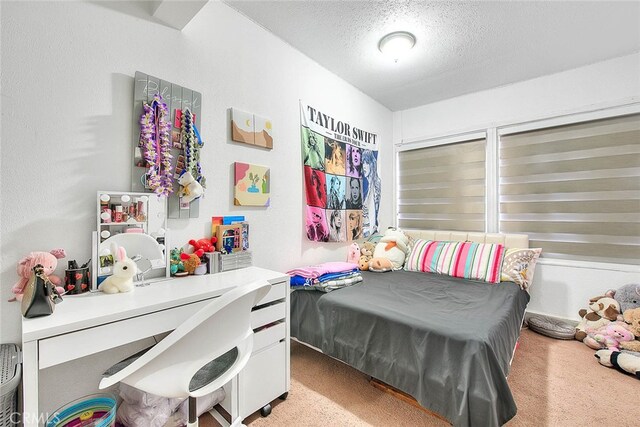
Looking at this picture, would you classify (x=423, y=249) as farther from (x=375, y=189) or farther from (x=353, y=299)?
(x=353, y=299)

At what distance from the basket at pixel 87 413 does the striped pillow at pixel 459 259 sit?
250cm

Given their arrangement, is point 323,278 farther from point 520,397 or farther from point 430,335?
point 520,397

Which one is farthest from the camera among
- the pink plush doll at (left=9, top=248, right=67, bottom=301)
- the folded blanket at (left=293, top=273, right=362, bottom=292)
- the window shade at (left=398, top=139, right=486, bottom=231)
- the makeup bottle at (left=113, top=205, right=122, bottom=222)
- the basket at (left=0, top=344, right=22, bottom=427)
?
the window shade at (left=398, top=139, right=486, bottom=231)

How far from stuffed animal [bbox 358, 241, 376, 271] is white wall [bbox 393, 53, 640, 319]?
170 cm

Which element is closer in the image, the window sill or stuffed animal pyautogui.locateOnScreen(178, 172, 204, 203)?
stuffed animal pyautogui.locateOnScreen(178, 172, 204, 203)

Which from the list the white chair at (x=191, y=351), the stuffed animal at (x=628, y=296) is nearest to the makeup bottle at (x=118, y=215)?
the white chair at (x=191, y=351)

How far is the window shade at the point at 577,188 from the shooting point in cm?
245

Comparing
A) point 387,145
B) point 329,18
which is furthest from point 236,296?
point 387,145

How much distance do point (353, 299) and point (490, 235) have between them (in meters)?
1.95

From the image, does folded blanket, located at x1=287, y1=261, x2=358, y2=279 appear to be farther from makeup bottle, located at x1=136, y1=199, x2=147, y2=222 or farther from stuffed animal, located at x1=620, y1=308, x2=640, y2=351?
stuffed animal, located at x1=620, y1=308, x2=640, y2=351

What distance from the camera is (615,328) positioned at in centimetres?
217

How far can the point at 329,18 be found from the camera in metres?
2.00

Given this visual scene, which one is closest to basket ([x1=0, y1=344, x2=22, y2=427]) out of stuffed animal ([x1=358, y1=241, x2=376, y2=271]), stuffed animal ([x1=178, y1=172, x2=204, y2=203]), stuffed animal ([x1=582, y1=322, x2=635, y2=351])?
stuffed animal ([x1=178, y1=172, x2=204, y2=203])

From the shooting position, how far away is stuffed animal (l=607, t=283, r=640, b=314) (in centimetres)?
224
